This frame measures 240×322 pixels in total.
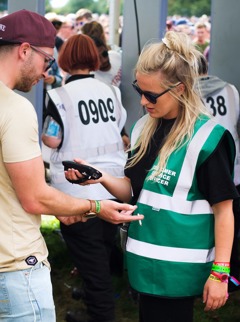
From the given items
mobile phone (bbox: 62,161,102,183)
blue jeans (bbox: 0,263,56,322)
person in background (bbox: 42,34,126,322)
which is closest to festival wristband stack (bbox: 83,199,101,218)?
mobile phone (bbox: 62,161,102,183)

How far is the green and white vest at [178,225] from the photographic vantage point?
95.0 inches

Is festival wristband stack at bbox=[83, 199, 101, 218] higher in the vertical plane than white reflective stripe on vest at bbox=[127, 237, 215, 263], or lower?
higher

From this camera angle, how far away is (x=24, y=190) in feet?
7.20

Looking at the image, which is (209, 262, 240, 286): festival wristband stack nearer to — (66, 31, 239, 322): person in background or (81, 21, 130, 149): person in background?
(66, 31, 239, 322): person in background

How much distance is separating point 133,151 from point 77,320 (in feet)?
5.93

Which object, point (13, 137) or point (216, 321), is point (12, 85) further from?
point (216, 321)

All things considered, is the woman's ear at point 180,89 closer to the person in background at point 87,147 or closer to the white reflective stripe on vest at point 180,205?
the white reflective stripe on vest at point 180,205

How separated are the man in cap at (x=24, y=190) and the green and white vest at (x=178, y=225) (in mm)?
345

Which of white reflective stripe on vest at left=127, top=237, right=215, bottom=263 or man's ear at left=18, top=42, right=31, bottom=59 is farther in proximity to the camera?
white reflective stripe on vest at left=127, top=237, right=215, bottom=263

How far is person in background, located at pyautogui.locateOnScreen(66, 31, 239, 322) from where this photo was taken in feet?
7.84

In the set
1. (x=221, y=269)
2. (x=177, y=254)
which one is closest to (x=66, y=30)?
(x=177, y=254)

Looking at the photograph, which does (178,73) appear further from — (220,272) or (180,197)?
(220,272)

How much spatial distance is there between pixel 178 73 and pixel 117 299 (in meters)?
2.42

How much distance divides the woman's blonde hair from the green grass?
Result: 2.04 metres
